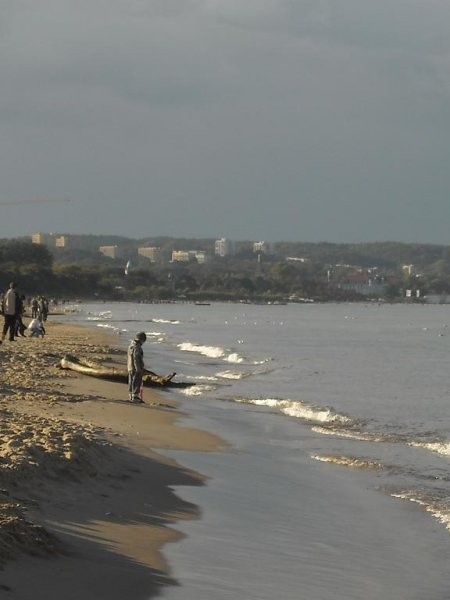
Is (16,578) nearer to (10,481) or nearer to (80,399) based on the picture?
(10,481)

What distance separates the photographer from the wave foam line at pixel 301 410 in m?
17.8

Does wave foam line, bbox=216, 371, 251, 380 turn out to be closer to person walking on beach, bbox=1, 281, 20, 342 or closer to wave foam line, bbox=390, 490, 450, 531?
person walking on beach, bbox=1, 281, 20, 342

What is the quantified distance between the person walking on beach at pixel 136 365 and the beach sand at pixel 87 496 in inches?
34.7

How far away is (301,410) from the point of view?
738 inches

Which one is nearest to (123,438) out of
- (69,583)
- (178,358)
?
(69,583)

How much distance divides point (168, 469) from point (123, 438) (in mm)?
1847

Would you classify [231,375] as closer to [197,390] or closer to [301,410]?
[197,390]

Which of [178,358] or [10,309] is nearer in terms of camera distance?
[10,309]

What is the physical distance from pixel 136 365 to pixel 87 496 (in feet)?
27.0

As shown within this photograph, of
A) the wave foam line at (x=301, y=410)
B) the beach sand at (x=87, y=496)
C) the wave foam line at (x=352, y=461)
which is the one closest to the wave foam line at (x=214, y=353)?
the wave foam line at (x=301, y=410)

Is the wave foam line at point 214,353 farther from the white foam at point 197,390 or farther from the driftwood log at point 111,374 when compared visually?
the driftwood log at point 111,374

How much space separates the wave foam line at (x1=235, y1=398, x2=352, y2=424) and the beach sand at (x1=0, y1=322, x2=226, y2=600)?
118 inches

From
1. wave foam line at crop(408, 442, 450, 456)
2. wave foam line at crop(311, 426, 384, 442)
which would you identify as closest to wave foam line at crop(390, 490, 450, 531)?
wave foam line at crop(408, 442, 450, 456)

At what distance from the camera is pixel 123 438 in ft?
40.4
